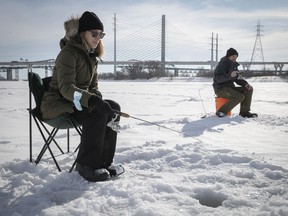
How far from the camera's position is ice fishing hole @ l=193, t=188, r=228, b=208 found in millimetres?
1896

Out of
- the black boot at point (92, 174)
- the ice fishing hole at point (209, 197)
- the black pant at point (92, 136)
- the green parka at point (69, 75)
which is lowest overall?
the ice fishing hole at point (209, 197)

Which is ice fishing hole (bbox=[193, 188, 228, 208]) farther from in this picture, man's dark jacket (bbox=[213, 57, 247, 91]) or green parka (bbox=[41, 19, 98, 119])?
man's dark jacket (bbox=[213, 57, 247, 91])

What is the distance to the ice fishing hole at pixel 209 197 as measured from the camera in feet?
6.22

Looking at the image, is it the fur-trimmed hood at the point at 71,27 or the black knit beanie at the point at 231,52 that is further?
the black knit beanie at the point at 231,52

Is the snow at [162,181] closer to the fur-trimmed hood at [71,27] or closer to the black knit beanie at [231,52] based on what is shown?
the fur-trimmed hood at [71,27]

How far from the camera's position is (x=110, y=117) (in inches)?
94.7

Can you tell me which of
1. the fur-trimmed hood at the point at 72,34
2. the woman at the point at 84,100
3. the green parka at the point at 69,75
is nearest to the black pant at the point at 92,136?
the woman at the point at 84,100

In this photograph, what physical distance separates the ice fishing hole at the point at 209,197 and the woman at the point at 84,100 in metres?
0.72

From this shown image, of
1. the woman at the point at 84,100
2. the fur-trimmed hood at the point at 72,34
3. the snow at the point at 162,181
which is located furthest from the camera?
the fur-trimmed hood at the point at 72,34

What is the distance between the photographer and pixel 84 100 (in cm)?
204

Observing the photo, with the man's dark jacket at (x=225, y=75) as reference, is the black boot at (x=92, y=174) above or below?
below

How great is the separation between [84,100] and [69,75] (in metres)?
0.29

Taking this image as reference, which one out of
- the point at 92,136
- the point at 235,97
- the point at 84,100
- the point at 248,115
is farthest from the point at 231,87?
the point at 84,100

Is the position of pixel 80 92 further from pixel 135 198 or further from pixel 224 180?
pixel 224 180
